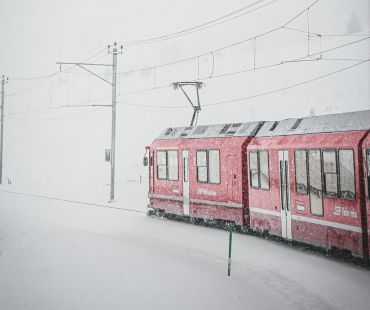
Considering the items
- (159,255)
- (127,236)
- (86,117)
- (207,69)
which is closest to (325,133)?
(159,255)

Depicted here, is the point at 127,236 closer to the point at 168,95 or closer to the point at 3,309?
the point at 3,309

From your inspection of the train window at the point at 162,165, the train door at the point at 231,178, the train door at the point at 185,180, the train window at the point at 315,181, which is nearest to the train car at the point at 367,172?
the train window at the point at 315,181

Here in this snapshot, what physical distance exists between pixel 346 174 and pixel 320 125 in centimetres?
183

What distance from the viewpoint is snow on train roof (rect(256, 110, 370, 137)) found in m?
8.88

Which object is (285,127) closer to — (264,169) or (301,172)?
(264,169)

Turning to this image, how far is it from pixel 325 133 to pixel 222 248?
4006mm

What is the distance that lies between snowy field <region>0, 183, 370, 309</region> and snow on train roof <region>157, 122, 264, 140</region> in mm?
3270

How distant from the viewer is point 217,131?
522 inches

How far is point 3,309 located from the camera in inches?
256

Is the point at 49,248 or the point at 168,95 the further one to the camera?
the point at 168,95

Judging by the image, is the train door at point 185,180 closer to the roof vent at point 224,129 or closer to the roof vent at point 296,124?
the roof vent at point 224,129

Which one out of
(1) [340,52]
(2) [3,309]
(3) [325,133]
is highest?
(1) [340,52]

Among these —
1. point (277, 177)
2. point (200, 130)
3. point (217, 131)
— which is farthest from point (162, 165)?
point (277, 177)

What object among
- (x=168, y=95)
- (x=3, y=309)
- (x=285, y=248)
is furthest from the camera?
(x=168, y=95)
